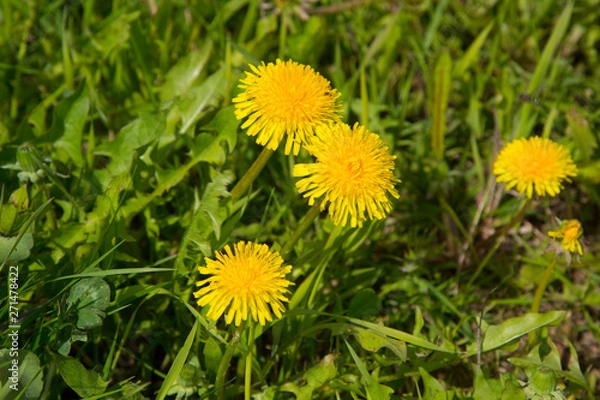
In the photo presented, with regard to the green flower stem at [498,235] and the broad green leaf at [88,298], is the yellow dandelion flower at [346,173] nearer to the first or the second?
the broad green leaf at [88,298]

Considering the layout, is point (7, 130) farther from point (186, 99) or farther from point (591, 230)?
point (591, 230)

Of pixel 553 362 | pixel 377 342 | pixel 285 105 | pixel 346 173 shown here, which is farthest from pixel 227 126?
pixel 553 362

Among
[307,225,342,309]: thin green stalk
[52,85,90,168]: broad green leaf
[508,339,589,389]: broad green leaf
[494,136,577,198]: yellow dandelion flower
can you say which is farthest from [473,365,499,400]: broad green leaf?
[52,85,90,168]: broad green leaf

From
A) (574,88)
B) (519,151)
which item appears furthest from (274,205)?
(574,88)

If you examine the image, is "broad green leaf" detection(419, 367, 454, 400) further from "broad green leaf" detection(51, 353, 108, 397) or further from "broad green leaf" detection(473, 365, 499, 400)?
"broad green leaf" detection(51, 353, 108, 397)

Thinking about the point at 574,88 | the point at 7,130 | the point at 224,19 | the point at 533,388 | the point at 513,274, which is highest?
the point at 224,19

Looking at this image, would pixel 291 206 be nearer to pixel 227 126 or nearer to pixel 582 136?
pixel 227 126
